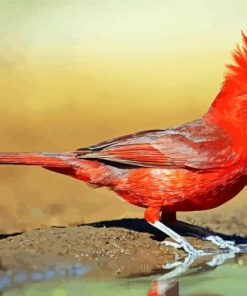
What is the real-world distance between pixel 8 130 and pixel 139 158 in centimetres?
89

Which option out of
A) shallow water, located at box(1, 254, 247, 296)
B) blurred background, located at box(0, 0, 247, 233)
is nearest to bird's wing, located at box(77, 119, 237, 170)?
shallow water, located at box(1, 254, 247, 296)

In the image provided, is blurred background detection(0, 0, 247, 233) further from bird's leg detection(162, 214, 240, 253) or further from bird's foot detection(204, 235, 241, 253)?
bird's foot detection(204, 235, 241, 253)

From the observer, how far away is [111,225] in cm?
346

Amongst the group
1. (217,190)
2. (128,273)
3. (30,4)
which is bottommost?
(128,273)

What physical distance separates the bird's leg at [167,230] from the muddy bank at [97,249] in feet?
0.11

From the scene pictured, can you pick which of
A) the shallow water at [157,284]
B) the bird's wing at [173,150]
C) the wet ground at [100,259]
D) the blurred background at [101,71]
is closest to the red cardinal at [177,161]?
the bird's wing at [173,150]

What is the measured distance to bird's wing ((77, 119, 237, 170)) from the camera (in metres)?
3.29

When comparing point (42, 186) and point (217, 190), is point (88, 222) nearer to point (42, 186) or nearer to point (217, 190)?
point (42, 186)

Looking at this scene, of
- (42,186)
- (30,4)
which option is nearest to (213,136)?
(42,186)

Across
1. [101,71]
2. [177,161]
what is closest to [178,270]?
[177,161]

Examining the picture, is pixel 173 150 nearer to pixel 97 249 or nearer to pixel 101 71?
pixel 97 249

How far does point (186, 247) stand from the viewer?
10.5 feet

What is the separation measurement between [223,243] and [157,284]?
2.18 feet

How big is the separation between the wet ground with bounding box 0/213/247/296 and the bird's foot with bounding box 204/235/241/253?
22 mm
